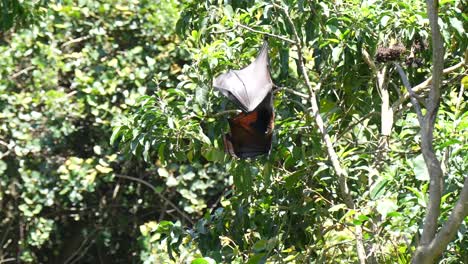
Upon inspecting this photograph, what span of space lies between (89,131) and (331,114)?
140 inches

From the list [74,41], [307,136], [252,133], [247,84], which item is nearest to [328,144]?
[307,136]

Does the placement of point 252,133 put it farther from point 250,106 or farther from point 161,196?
point 161,196

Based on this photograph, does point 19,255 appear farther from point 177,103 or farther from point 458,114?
point 458,114

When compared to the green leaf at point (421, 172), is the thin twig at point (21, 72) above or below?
below

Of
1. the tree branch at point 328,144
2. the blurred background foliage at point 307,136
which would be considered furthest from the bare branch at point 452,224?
the tree branch at point 328,144

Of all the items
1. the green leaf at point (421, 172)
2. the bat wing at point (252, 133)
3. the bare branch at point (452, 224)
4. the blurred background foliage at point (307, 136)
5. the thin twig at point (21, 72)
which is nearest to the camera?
the bare branch at point (452, 224)

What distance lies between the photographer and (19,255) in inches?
272

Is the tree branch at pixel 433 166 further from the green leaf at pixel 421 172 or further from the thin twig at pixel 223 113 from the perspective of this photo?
the thin twig at pixel 223 113

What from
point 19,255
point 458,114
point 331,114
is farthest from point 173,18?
point 458,114

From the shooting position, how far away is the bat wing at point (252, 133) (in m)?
3.28

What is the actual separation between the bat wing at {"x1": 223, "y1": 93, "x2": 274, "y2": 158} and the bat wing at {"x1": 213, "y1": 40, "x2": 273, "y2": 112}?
0.10ft

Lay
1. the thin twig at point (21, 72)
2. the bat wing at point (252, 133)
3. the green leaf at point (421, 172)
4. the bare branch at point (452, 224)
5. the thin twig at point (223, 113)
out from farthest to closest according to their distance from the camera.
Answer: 1. the thin twig at point (21, 72)
2. the thin twig at point (223, 113)
3. the bat wing at point (252, 133)
4. the green leaf at point (421, 172)
5. the bare branch at point (452, 224)

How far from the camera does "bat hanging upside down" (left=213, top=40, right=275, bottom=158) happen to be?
323 cm

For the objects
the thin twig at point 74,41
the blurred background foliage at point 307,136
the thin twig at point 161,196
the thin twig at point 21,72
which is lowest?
the thin twig at point 161,196
